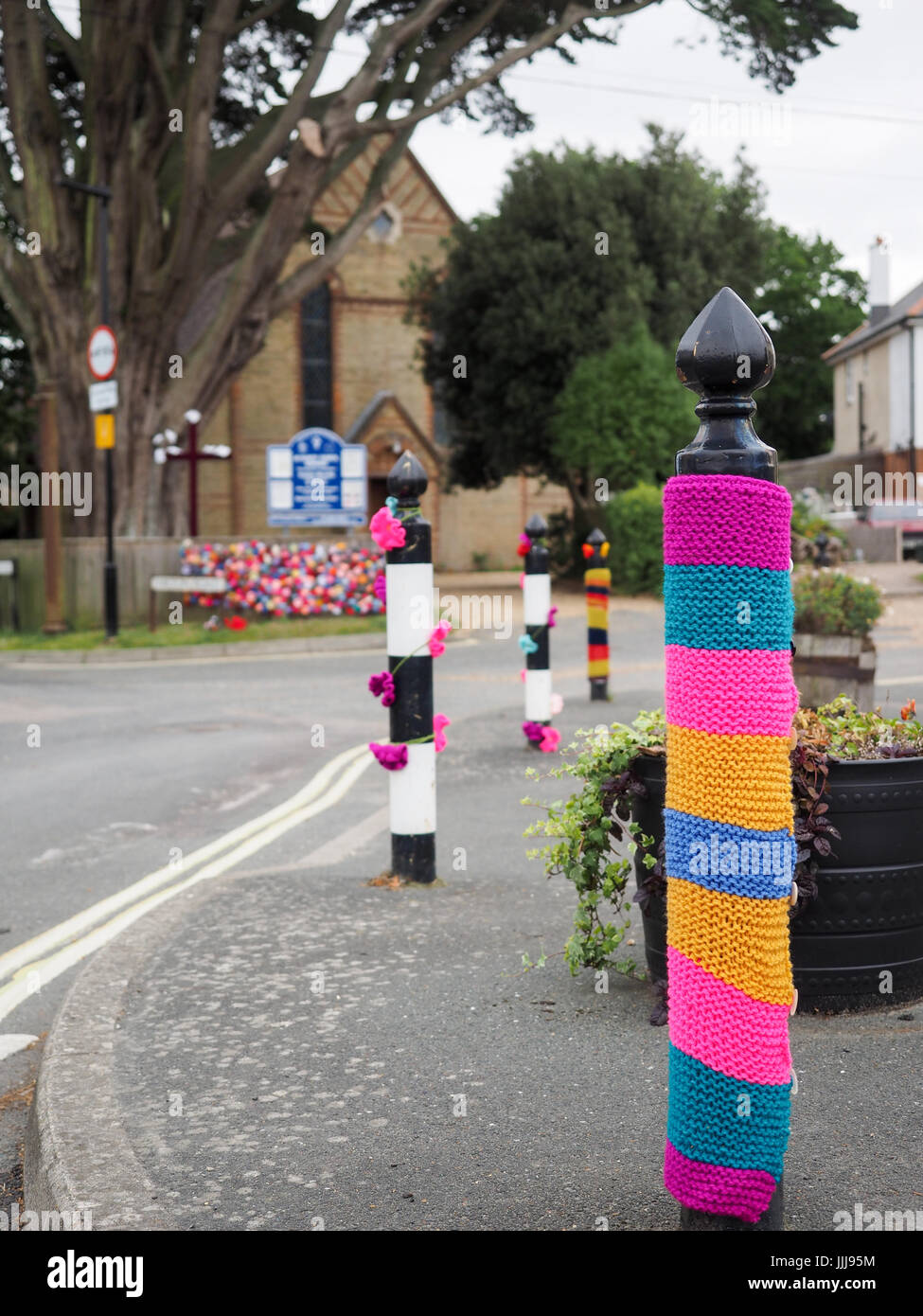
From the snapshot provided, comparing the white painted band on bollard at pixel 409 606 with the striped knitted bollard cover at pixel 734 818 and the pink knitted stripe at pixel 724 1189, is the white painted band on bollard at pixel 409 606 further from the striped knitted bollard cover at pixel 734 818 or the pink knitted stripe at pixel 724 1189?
the pink knitted stripe at pixel 724 1189

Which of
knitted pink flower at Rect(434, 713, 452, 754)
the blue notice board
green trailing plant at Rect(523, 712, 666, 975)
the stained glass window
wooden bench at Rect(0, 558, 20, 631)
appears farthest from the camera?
the stained glass window

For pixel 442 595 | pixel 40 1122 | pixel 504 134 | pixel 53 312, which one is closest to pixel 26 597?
pixel 53 312

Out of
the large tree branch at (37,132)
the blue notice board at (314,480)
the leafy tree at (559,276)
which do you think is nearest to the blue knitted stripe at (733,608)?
the blue notice board at (314,480)

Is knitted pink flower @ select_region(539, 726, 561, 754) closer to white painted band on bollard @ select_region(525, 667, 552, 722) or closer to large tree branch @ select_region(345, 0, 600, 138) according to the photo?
white painted band on bollard @ select_region(525, 667, 552, 722)

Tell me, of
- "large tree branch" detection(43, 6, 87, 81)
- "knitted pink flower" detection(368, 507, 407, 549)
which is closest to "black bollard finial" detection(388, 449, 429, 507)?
"knitted pink flower" detection(368, 507, 407, 549)

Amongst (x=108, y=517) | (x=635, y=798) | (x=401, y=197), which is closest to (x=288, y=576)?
(x=108, y=517)

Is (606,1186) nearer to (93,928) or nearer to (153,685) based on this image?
(93,928)

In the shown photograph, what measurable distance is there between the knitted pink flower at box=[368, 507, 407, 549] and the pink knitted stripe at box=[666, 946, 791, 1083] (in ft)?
10.9

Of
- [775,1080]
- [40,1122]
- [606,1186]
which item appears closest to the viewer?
[775,1080]

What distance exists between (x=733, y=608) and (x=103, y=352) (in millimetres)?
19507

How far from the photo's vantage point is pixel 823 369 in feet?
208

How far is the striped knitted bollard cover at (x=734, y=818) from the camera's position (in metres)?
2.46

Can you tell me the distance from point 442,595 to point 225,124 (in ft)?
32.2

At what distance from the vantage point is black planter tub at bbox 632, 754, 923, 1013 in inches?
151
